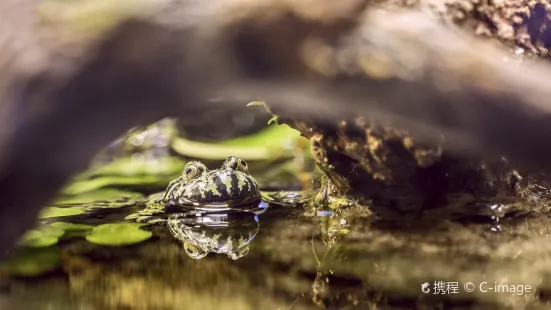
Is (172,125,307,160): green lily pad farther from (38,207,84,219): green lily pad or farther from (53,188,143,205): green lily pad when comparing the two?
(38,207,84,219): green lily pad

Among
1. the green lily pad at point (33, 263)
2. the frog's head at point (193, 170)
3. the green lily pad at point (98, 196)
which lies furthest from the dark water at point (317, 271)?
the frog's head at point (193, 170)

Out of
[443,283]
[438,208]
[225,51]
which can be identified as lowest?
[443,283]

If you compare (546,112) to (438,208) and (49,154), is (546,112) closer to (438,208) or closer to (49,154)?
(438,208)

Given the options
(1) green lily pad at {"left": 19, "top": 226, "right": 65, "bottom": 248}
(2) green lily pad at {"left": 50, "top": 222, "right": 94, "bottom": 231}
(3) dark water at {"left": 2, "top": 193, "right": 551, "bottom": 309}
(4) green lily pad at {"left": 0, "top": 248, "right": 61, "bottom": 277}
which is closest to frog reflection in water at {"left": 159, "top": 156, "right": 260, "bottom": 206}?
(3) dark water at {"left": 2, "top": 193, "right": 551, "bottom": 309}

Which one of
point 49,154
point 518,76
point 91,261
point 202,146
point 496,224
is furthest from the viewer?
point 202,146

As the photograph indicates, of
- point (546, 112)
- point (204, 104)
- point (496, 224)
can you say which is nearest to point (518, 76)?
point (546, 112)

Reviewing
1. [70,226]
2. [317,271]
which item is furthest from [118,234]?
[317,271]

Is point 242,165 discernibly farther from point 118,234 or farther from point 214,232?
point 118,234
